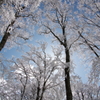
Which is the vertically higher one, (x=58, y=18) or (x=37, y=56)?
(x=58, y=18)

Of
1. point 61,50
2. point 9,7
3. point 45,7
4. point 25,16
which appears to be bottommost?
point 9,7

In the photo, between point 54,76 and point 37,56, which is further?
point 37,56

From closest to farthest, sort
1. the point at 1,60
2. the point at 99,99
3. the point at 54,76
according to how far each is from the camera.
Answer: the point at 1,60 → the point at 54,76 → the point at 99,99

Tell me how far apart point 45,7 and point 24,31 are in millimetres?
3638

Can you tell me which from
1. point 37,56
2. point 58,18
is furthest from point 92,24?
point 37,56

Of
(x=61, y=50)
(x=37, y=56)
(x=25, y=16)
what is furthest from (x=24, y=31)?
(x=61, y=50)

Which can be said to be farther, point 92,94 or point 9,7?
point 92,94

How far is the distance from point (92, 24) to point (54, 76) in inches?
182

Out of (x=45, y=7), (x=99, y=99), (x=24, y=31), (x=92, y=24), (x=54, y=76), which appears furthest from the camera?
(x=99, y=99)

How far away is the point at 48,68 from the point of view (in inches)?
268

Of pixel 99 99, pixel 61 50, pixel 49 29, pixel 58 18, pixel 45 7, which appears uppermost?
pixel 45 7

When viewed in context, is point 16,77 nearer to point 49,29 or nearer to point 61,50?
point 61,50

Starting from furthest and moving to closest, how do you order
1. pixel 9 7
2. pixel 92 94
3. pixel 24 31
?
1. pixel 92 94
2. pixel 24 31
3. pixel 9 7

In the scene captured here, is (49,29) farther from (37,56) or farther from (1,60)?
(1,60)
